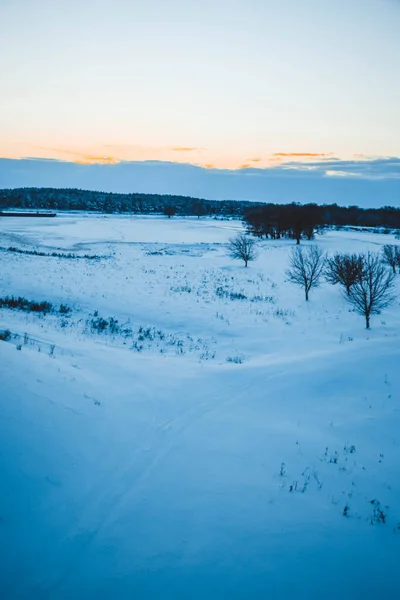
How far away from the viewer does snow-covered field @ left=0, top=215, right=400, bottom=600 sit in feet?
13.5

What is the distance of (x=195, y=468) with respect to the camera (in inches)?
233

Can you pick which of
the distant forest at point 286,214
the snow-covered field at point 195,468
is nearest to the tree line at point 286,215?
the distant forest at point 286,214

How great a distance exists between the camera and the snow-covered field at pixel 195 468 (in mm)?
4109

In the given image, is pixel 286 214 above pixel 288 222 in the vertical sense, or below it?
above

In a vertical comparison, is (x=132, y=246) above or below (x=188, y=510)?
above

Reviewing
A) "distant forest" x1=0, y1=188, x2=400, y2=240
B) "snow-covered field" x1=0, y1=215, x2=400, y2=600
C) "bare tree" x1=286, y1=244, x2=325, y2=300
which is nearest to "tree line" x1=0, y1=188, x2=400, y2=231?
"distant forest" x1=0, y1=188, x2=400, y2=240

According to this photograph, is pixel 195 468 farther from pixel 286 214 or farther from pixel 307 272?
pixel 286 214

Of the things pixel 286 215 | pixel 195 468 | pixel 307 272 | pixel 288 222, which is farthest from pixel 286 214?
pixel 195 468

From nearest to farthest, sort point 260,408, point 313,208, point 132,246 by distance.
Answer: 1. point 260,408
2. point 132,246
3. point 313,208

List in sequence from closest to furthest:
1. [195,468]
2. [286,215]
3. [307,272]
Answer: [195,468]
[307,272]
[286,215]

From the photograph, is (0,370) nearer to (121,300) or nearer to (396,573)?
(396,573)

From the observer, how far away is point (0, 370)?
6.79 meters

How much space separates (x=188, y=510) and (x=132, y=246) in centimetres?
4721

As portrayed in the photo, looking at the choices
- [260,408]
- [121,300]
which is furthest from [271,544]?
[121,300]
